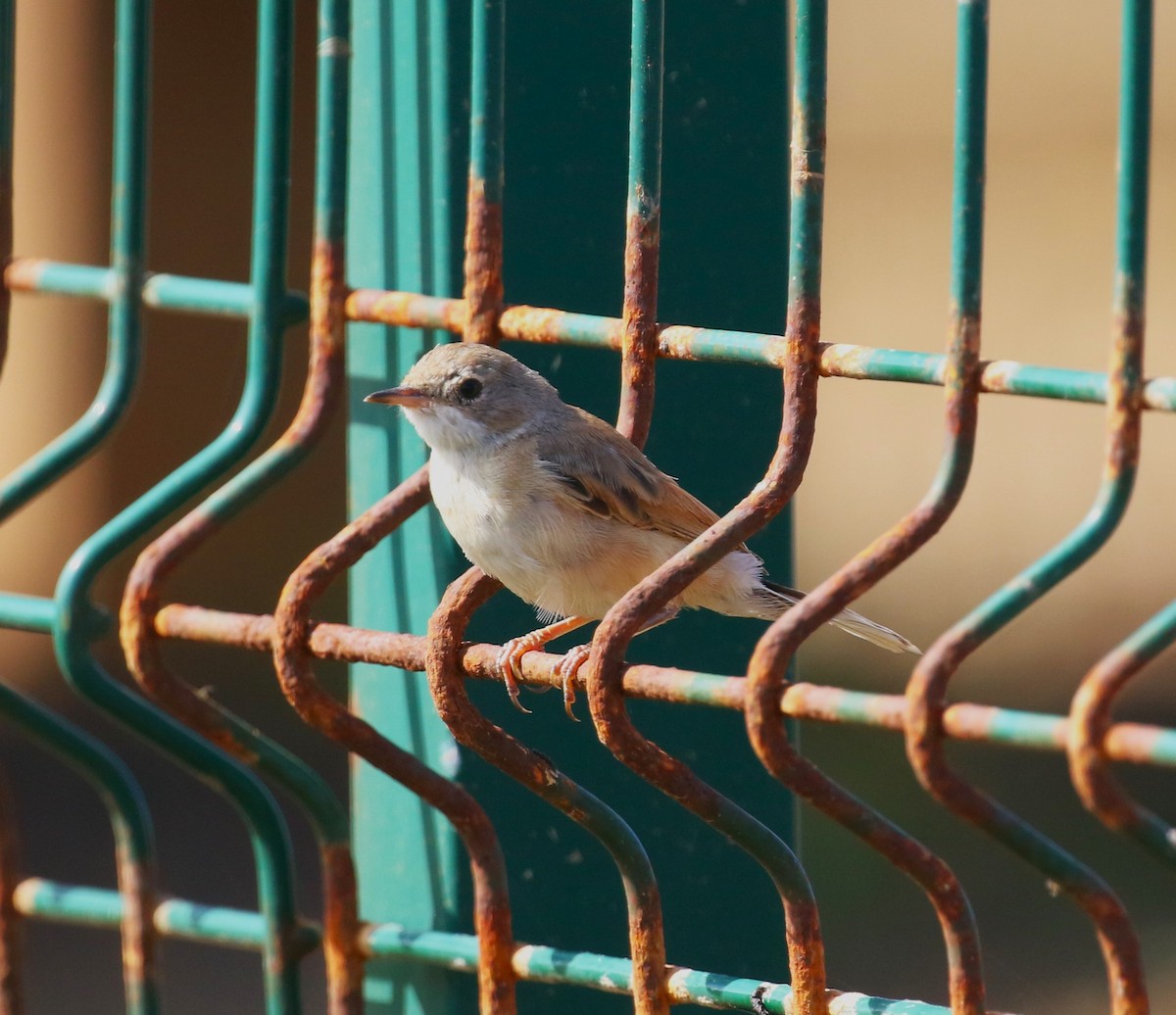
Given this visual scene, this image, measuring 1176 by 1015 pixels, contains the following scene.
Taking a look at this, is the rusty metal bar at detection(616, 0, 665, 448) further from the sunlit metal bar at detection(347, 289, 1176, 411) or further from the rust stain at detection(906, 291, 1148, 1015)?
the rust stain at detection(906, 291, 1148, 1015)

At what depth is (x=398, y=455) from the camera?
2943 mm

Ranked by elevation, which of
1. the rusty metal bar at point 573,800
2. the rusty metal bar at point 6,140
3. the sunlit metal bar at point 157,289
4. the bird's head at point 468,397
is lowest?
the rusty metal bar at point 573,800

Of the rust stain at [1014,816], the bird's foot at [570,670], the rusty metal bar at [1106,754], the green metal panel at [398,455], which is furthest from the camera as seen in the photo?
the green metal panel at [398,455]

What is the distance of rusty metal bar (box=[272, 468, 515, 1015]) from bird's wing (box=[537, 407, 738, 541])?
2.50ft

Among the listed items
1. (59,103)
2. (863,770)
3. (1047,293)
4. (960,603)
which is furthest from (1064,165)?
(59,103)

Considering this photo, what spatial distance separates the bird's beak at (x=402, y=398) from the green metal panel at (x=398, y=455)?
0.11 m

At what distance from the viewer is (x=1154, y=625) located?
1713 millimetres

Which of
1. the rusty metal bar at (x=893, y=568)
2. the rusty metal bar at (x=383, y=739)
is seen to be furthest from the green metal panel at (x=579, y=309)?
the rusty metal bar at (x=893, y=568)

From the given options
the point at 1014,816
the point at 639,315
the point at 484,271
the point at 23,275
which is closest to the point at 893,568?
the point at 1014,816

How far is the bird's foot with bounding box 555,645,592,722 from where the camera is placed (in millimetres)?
2186

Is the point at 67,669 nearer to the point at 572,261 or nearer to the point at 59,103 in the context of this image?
the point at 572,261

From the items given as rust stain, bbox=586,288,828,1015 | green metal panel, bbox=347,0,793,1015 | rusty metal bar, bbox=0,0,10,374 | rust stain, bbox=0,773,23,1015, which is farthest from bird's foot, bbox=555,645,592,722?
rusty metal bar, bbox=0,0,10,374

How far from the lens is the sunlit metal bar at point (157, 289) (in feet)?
8.68

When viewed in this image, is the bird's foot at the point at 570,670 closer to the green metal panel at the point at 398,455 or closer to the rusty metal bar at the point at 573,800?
the rusty metal bar at the point at 573,800
